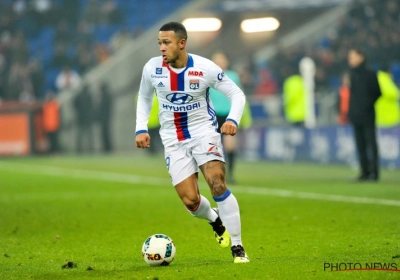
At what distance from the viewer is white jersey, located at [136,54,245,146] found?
7.38 m

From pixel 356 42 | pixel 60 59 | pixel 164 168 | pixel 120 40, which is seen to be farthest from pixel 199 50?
pixel 164 168

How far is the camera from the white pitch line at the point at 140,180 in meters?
12.3

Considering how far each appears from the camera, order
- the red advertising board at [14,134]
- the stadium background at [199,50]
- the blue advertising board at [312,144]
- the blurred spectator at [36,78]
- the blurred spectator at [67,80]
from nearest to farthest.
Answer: the blue advertising board at [312,144] → the stadium background at [199,50] → the red advertising board at [14,134] → the blurred spectator at [67,80] → the blurred spectator at [36,78]

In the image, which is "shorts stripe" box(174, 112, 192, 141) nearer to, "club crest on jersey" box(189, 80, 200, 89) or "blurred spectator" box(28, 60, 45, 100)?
"club crest on jersey" box(189, 80, 200, 89)

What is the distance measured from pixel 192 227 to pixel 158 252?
9.61ft

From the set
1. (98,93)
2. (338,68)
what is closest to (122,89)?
(98,93)

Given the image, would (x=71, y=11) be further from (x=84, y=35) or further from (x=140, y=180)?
(x=140, y=180)

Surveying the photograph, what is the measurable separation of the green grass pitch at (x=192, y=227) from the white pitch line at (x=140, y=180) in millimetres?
26

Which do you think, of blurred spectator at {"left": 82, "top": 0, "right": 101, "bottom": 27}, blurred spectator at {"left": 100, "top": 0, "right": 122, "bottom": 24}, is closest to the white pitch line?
blurred spectator at {"left": 82, "top": 0, "right": 101, "bottom": 27}

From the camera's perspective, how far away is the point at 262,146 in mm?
23016

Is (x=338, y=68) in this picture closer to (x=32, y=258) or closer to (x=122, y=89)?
(x=122, y=89)

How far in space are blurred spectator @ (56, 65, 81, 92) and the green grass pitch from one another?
12.5m

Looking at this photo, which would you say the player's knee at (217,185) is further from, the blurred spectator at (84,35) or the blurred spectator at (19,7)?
the blurred spectator at (19,7)

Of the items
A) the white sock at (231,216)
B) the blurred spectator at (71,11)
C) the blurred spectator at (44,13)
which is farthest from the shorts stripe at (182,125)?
the blurred spectator at (44,13)
